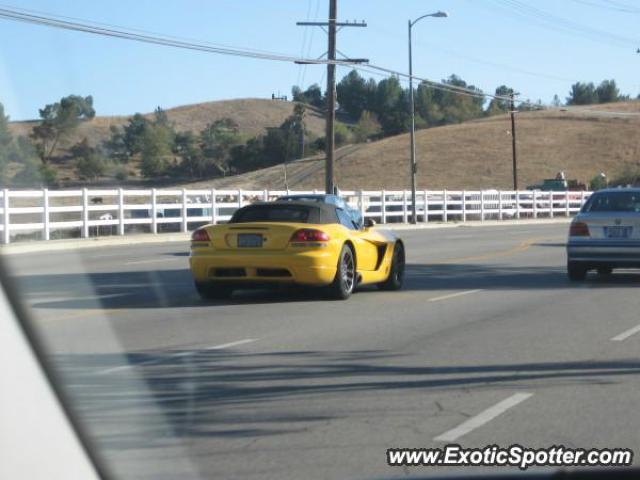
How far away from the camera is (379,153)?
11225 centimetres

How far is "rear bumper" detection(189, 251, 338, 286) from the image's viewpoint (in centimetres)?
1405

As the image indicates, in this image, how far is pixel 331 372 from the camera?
9180 millimetres

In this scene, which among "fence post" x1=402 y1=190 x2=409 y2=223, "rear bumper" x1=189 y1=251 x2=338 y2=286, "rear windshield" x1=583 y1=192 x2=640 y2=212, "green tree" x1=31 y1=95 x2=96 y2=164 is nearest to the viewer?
"green tree" x1=31 y1=95 x2=96 y2=164

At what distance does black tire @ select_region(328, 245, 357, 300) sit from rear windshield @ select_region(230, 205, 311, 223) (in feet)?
2.42

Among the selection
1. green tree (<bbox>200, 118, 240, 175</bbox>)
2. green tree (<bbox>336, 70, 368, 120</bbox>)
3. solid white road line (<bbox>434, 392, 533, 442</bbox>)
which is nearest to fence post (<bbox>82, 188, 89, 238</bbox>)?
solid white road line (<bbox>434, 392, 533, 442</bbox>)

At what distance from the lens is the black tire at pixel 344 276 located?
14.5 m

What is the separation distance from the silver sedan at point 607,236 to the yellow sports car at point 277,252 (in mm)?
4898

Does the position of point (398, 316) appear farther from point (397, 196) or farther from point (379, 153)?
point (379, 153)

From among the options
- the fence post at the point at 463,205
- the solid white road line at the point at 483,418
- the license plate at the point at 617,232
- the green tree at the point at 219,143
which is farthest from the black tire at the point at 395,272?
the green tree at the point at 219,143

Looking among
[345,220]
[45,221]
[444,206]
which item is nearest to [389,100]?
[444,206]

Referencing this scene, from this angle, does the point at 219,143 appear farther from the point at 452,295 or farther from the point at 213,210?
the point at 452,295

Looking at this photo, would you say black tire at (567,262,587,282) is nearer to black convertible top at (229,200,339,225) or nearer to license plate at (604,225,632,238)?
license plate at (604,225,632,238)

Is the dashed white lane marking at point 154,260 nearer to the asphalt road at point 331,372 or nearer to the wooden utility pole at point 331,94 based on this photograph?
the asphalt road at point 331,372

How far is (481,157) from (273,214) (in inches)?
3784
